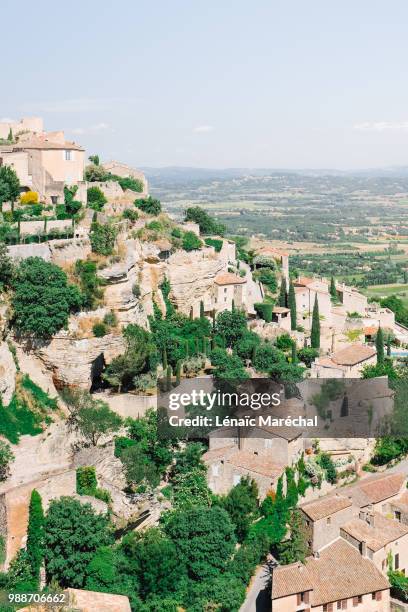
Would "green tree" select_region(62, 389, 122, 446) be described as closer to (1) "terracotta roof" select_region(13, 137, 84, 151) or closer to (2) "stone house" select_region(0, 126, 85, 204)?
(2) "stone house" select_region(0, 126, 85, 204)

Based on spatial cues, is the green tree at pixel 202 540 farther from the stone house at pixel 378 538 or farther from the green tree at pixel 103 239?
Answer: the green tree at pixel 103 239

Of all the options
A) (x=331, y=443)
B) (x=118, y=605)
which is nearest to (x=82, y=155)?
(x=331, y=443)

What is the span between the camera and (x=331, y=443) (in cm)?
3228

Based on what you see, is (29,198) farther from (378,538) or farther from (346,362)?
(378,538)

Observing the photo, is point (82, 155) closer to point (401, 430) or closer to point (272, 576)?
point (401, 430)

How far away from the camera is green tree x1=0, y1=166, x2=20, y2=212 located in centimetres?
3584

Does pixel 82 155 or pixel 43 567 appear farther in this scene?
pixel 82 155

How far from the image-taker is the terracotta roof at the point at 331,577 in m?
23.9

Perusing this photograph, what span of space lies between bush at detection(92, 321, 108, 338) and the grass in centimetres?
302

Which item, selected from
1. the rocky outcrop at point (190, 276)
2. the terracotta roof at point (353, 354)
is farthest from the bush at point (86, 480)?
the terracotta roof at point (353, 354)

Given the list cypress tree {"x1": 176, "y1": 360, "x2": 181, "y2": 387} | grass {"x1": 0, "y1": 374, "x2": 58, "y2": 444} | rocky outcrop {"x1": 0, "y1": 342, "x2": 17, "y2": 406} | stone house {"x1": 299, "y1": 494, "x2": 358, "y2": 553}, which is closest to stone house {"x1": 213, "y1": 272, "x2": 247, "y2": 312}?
cypress tree {"x1": 176, "y1": 360, "x2": 181, "y2": 387}

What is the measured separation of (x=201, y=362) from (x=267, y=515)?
8.35 meters

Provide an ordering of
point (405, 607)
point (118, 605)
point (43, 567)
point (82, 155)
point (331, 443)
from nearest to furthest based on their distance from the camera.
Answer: point (118, 605) → point (43, 567) → point (405, 607) → point (331, 443) → point (82, 155)

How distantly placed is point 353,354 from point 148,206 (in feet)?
42.4
